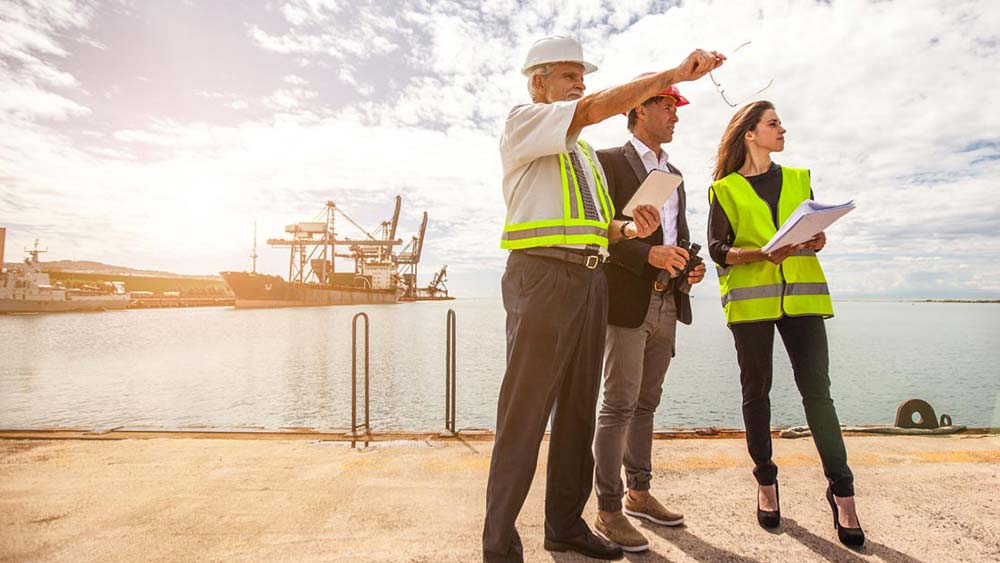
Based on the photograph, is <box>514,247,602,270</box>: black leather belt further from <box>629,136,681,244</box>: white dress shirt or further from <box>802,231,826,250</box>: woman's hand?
<box>802,231,826,250</box>: woman's hand

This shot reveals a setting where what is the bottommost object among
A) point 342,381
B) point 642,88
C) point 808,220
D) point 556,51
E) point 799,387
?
point 342,381

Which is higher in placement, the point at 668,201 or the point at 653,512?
the point at 668,201

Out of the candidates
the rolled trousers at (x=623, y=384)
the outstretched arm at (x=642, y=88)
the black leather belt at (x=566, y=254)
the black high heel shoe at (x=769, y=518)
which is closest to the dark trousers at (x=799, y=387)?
the black high heel shoe at (x=769, y=518)

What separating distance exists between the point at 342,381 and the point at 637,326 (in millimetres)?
14186

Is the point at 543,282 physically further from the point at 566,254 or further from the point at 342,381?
the point at 342,381

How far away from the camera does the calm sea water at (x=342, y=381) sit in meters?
10.3

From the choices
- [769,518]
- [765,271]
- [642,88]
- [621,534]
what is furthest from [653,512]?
[642,88]

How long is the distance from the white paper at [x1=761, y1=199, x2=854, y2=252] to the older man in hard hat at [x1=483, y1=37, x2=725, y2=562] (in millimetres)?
Result: 522

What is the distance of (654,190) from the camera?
1704mm

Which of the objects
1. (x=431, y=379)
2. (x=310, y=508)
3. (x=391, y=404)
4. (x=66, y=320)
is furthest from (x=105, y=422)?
(x=66, y=320)

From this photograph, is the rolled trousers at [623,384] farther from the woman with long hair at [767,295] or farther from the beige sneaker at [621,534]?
the woman with long hair at [767,295]

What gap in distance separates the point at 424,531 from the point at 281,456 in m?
1.30

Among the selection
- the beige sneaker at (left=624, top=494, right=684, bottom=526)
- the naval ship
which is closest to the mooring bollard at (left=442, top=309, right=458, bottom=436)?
the beige sneaker at (left=624, top=494, right=684, bottom=526)

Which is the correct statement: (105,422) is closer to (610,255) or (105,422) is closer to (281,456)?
(281,456)
